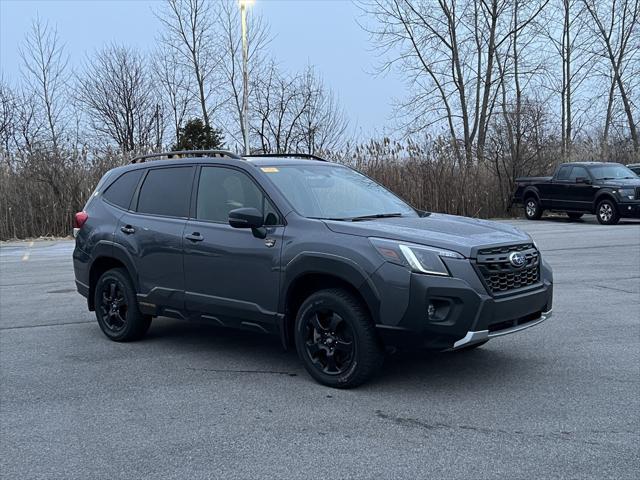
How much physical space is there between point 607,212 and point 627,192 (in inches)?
32.1

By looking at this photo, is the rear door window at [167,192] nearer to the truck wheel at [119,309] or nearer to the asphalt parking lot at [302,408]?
the truck wheel at [119,309]

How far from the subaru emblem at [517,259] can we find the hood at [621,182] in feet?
58.0

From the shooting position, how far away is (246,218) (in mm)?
5316

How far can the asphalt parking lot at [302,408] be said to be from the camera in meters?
3.81

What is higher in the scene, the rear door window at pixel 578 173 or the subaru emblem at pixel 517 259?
the rear door window at pixel 578 173

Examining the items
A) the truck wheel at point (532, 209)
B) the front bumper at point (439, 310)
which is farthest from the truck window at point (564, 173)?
the front bumper at point (439, 310)

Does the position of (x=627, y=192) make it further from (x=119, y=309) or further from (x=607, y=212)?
(x=119, y=309)

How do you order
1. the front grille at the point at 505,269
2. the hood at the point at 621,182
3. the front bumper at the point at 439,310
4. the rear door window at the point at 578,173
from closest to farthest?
1. the front bumper at the point at 439,310
2. the front grille at the point at 505,269
3. the hood at the point at 621,182
4. the rear door window at the point at 578,173

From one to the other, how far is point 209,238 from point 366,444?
2461mm

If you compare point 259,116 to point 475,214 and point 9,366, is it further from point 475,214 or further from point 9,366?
point 9,366

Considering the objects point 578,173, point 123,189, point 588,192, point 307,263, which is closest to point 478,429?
point 307,263

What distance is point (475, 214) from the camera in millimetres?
25578

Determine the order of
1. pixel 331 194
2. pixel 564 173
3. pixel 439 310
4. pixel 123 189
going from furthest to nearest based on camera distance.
Answer: pixel 564 173
pixel 123 189
pixel 331 194
pixel 439 310

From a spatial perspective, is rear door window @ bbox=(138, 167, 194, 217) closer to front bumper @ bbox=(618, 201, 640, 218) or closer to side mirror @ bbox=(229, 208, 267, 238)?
side mirror @ bbox=(229, 208, 267, 238)
